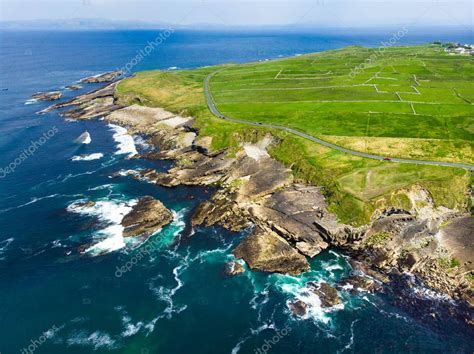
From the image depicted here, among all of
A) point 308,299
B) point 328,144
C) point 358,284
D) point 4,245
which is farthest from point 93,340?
point 328,144

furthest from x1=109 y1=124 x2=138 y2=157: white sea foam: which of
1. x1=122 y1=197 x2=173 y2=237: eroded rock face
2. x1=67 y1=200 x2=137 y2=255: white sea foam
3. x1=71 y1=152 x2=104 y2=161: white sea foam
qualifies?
x1=122 y1=197 x2=173 y2=237: eroded rock face

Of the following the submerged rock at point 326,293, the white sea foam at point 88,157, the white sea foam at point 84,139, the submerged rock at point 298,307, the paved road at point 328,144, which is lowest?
the submerged rock at point 298,307

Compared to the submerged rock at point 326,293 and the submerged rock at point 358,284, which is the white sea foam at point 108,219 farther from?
the submerged rock at point 358,284

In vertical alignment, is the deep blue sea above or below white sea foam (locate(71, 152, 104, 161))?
below

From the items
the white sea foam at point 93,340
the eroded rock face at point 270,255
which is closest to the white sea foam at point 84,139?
the eroded rock face at point 270,255

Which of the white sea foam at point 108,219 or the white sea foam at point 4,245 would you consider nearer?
the white sea foam at point 4,245

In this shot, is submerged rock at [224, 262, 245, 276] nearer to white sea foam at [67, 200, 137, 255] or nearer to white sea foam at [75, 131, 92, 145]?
white sea foam at [67, 200, 137, 255]

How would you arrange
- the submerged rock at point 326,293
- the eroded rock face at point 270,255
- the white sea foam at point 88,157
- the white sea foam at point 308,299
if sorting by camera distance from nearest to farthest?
the white sea foam at point 308,299 < the submerged rock at point 326,293 < the eroded rock face at point 270,255 < the white sea foam at point 88,157
